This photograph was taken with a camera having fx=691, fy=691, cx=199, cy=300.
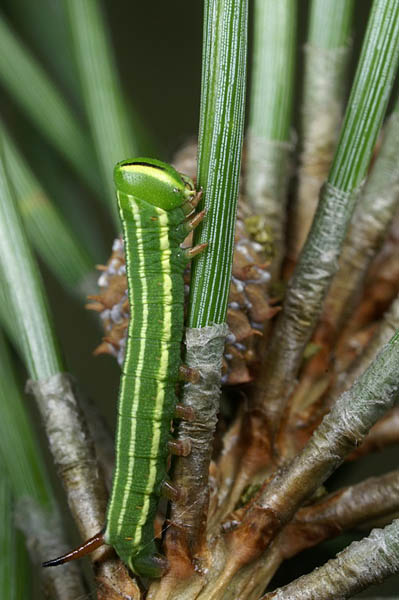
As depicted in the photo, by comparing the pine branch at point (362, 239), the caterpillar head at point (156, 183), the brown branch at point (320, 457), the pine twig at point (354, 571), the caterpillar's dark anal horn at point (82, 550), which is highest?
the caterpillar head at point (156, 183)

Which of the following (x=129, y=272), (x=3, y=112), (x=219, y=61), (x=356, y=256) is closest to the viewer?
(x=219, y=61)

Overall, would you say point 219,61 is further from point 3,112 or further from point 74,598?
point 3,112

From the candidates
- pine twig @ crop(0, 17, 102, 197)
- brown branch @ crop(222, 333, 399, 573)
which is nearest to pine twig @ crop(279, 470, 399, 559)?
brown branch @ crop(222, 333, 399, 573)

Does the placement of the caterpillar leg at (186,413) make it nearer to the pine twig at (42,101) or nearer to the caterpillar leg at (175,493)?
the caterpillar leg at (175,493)

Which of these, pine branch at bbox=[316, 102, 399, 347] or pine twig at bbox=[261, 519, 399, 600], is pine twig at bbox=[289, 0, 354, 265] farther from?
pine twig at bbox=[261, 519, 399, 600]

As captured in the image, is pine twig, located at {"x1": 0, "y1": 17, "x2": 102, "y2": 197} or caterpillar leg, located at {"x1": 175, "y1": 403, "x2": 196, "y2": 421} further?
pine twig, located at {"x1": 0, "y1": 17, "x2": 102, "y2": 197}

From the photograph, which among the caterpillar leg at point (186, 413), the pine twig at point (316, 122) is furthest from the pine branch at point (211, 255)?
the pine twig at point (316, 122)

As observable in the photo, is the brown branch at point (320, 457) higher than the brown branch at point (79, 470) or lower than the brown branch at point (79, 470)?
lower

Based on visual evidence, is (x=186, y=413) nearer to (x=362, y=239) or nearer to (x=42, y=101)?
(x=362, y=239)

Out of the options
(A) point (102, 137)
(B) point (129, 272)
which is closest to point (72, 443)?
(B) point (129, 272)
